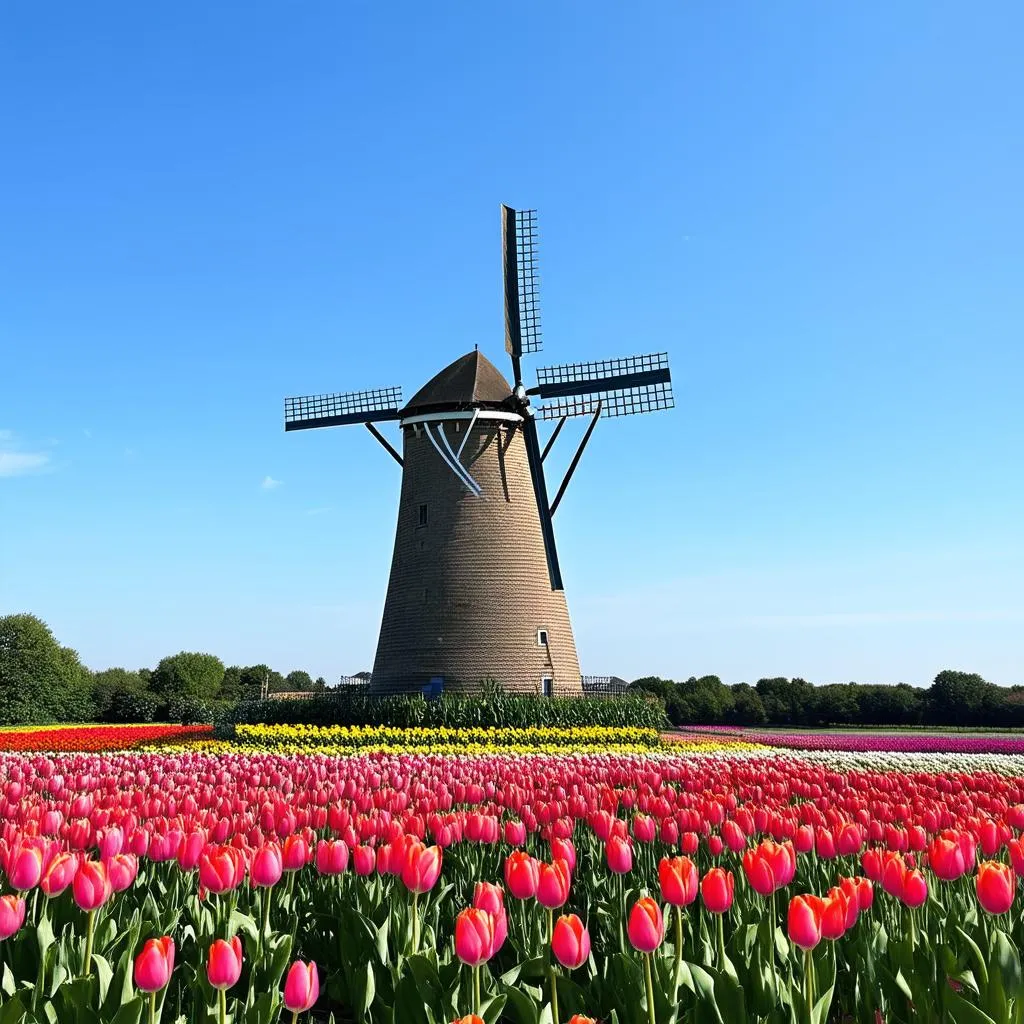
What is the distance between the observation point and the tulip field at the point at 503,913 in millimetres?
2570

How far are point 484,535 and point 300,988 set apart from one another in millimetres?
21348

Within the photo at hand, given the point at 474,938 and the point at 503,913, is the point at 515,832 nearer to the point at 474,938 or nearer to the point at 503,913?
the point at 503,913

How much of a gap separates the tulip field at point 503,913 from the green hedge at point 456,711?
1400cm

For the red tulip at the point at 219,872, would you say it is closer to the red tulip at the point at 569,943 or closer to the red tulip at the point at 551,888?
the red tulip at the point at 551,888

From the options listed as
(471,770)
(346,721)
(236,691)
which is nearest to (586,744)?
(346,721)

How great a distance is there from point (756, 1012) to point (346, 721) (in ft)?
62.6

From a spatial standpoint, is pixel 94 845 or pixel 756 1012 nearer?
pixel 756 1012

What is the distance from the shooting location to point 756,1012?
2.76 m

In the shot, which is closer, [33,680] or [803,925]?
[803,925]

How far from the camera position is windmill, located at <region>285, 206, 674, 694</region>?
2308 cm

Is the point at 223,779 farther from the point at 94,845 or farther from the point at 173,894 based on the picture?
the point at 173,894

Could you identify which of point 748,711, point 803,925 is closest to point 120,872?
point 803,925

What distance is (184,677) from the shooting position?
156 feet

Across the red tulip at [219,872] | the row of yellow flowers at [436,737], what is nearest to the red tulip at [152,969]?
the red tulip at [219,872]
